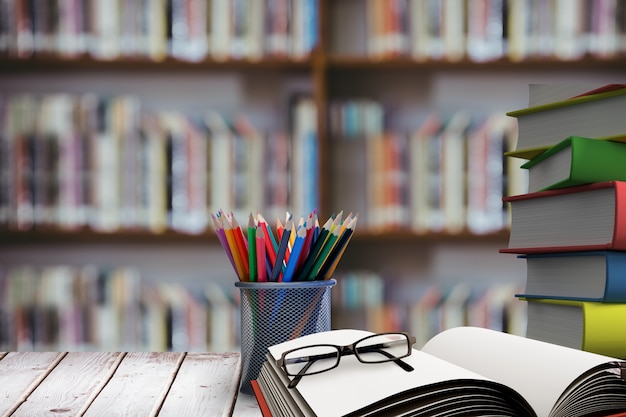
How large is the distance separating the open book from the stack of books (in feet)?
0.71

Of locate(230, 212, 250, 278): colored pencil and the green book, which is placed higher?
the green book

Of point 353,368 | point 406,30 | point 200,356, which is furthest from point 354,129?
point 353,368

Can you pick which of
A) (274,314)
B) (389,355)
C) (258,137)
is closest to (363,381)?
(389,355)

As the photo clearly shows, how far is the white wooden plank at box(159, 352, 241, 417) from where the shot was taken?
61 cm

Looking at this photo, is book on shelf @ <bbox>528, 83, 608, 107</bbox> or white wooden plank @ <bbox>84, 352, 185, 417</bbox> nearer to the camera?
white wooden plank @ <bbox>84, 352, 185, 417</bbox>

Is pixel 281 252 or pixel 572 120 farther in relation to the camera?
pixel 572 120

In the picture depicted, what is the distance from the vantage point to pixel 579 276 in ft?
2.43

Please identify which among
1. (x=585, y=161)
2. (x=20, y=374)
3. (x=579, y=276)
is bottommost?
(x=20, y=374)

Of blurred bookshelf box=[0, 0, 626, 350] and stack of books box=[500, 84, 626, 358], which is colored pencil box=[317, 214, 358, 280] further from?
blurred bookshelf box=[0, 0, 626, 350]

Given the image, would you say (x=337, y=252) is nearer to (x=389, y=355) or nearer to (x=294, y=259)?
(x=294, y=259)

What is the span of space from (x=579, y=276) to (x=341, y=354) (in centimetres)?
38

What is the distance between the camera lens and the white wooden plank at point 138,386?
610 millimetres

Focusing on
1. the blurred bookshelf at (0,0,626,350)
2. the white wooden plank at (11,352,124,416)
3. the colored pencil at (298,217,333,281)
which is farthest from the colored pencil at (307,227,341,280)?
the blurred bookshelf at (0,0,626,350)

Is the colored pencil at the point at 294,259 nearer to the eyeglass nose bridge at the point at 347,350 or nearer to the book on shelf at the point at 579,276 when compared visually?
the eyeglass nose bridge at the point at 347,350
